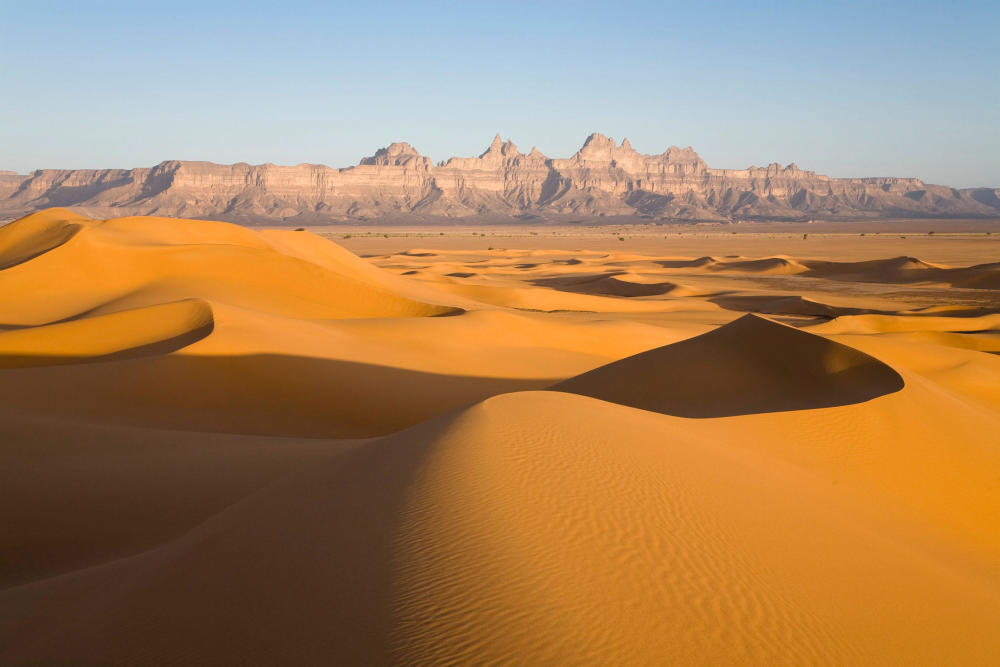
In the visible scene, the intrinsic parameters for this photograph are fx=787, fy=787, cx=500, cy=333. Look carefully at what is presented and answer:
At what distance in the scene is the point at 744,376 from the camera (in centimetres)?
962

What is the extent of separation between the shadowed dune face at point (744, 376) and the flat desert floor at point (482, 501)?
4 centimetres

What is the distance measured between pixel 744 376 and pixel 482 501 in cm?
634

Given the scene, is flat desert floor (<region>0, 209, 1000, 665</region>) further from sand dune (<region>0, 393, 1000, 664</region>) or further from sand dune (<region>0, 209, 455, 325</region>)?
sand dune (<region>0, 209, 455, 325</region>)

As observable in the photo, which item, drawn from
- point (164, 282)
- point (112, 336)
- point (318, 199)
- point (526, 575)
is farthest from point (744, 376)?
point (318, 199)

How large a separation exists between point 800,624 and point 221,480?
4.52 metres

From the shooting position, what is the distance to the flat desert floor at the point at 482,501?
3.26 metres

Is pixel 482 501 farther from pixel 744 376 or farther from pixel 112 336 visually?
pixel 112 336

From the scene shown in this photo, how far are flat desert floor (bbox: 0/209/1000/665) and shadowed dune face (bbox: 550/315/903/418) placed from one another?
45 mm

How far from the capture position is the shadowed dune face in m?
8.52

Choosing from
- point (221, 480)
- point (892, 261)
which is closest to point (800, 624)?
point (221, 480)

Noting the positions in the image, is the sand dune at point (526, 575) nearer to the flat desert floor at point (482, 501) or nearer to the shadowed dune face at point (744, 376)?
the flat desert floor at point (482, 501)

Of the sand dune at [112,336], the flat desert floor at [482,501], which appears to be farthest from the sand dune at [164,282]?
the flat desert floor at [482,501]

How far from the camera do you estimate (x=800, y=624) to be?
335 centimetres

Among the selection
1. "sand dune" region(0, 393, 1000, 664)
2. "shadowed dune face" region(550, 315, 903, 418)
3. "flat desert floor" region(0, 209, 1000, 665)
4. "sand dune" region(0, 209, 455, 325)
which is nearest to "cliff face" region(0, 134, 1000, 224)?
"sand dune" region(0, 209, 455, 325)
